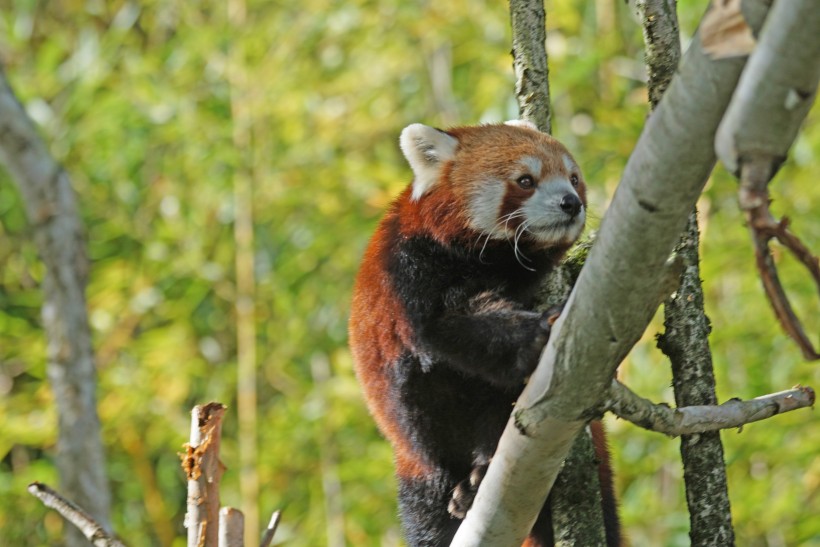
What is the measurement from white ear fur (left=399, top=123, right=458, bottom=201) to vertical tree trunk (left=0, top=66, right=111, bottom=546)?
1.35m

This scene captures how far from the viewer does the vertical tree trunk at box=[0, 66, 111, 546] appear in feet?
10.7

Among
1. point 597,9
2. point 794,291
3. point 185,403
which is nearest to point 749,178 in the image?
point 794,291

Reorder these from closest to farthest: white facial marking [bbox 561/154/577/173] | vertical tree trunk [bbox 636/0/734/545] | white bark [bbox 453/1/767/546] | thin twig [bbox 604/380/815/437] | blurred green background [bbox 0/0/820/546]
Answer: white bark [bbox 453/1/767/546], thin twig [bbox 604/380/815/437], vertical tree trunk [bbox 636/0/734/545], white facial marking [bbox 561/154/577/173], blurred green background [bbox 0/0/820/546]

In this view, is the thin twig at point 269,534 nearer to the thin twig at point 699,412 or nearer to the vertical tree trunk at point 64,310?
the thin twig at point 699,412

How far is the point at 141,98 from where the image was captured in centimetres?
420

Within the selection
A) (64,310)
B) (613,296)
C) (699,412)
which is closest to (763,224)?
(613,296)

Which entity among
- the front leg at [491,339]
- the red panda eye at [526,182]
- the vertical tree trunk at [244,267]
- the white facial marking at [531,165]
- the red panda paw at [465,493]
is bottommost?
the red panda paw at [465,493]

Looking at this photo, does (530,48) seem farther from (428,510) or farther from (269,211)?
(269,211)

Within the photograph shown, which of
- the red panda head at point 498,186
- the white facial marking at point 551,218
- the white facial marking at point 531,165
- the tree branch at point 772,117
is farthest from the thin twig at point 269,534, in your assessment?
the tree branch at point 772,117

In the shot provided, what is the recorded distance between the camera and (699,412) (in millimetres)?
1660

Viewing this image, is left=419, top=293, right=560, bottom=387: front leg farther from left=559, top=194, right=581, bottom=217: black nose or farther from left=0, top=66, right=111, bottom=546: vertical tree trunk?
left=0, top=66, right=111, bottom=546: vertical tree trunk

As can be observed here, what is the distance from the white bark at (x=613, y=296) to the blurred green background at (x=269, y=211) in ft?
7.34

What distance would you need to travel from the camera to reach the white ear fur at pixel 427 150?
243 centimetres

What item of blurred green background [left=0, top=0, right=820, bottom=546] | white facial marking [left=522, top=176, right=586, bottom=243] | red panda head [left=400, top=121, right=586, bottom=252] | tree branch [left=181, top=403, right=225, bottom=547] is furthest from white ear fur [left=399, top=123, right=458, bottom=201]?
blurred green background [left=0, top=0, right=820, bottom=546]
